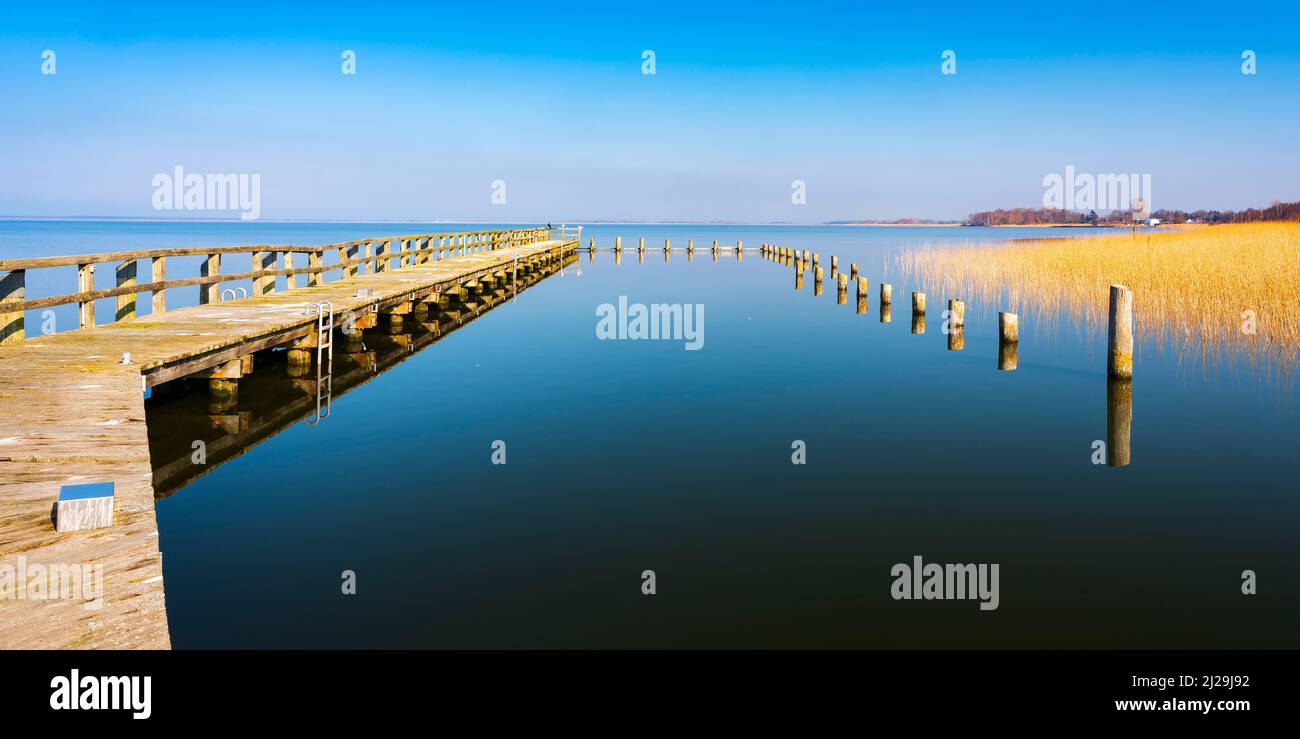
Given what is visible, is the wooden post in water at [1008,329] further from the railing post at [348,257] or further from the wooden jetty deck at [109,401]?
the railing post at [348,257]

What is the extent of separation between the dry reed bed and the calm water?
228 centimetres

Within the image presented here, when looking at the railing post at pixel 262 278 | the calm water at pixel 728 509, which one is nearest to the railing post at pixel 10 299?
the calm water at pixel 728 509

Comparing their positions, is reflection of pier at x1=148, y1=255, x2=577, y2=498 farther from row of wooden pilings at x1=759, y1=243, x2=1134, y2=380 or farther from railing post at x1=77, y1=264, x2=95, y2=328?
row of wooden pilings at x1=759, y1=243, x2=1134, y2=380

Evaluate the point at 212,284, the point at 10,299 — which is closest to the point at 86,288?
the point at 10,299

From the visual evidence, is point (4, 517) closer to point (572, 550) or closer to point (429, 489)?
point (572, 550)

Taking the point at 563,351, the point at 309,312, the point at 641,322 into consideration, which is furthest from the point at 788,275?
the point at 309,312

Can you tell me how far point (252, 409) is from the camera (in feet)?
43.4

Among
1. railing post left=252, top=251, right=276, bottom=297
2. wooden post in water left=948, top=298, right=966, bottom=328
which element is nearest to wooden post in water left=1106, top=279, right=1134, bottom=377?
wooden post in water left=948, top=298, right=966, bottom=328

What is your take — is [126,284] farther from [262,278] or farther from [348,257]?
[348,257]

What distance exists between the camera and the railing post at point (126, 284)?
13.5 metres

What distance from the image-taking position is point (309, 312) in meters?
15.9

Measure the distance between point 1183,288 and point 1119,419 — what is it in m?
11.3

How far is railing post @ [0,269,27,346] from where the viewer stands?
37.1ft

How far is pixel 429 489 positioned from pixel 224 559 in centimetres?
244
